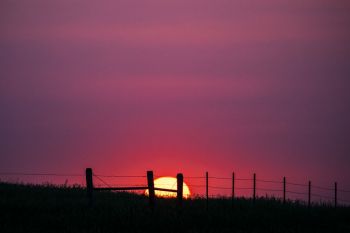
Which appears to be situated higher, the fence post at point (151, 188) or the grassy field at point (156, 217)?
the fence post at point (151, 188)

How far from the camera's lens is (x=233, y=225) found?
26328 mm

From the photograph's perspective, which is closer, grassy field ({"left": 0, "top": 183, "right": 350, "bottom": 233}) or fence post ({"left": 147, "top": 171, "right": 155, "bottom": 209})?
grassy field ({"left": 0, "top": 183, "right": 350, "bottom": 233})

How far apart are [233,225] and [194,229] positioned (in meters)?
3.16

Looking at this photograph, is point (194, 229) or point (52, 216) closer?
point (194, 229)

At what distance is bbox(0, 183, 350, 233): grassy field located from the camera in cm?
2409

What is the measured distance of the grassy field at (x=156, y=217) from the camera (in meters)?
24.1

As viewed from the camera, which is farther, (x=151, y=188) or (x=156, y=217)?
(x=151, y=188)

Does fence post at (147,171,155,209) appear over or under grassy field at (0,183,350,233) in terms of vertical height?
over

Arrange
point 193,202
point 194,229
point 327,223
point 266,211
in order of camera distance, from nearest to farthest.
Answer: point 194,229 → point 327,223 → point 266,211 → point 193,202

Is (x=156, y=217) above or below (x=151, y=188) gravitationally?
below

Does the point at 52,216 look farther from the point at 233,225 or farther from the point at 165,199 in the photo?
the point at 165,199

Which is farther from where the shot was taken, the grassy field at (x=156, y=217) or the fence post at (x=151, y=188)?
the fence post at (x=151, y=188)

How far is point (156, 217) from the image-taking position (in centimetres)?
2580

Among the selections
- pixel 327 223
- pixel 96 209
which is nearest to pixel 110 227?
pixel 96 209
